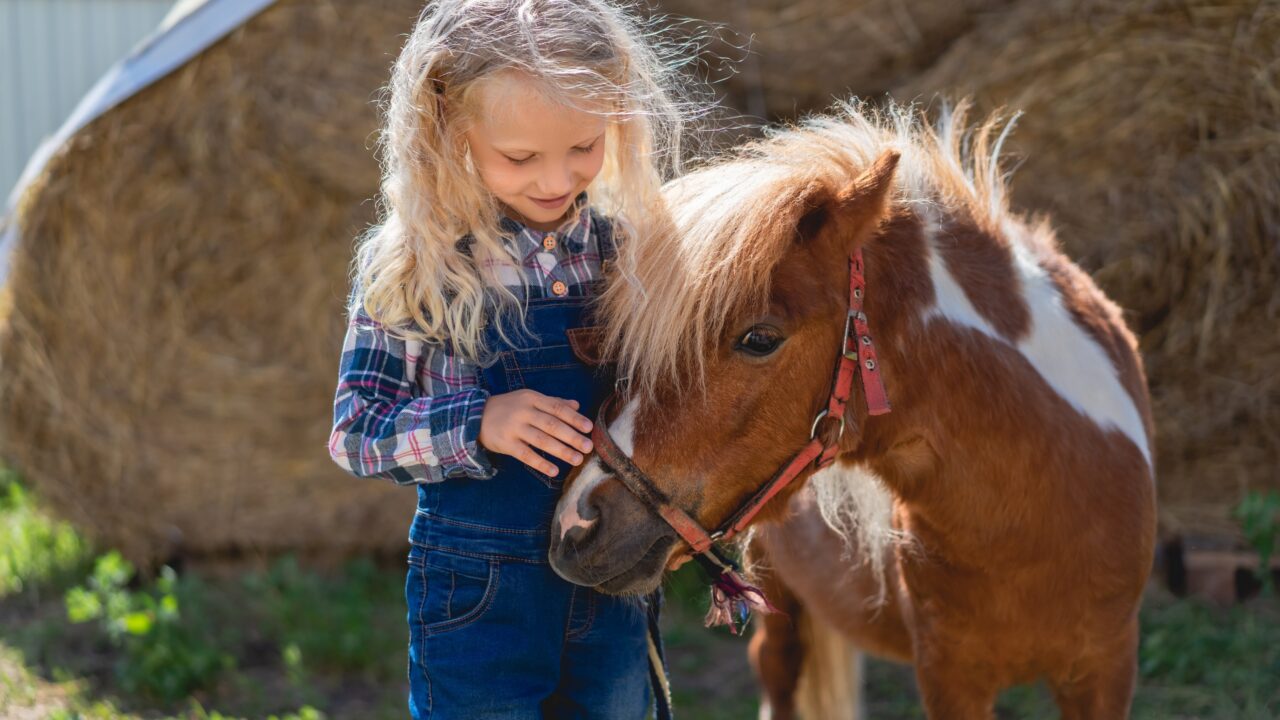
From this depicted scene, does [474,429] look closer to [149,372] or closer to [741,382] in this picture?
[741,382]

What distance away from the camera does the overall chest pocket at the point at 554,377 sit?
64.6 inches

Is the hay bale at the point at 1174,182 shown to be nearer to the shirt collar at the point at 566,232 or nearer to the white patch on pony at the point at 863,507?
the white patch on pony at the point at 863,507

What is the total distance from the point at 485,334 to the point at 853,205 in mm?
555

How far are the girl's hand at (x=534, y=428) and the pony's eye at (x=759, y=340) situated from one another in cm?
24

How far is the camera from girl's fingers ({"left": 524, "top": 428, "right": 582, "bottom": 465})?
150cm

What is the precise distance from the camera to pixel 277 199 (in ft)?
12.0

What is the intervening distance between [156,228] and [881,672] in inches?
105

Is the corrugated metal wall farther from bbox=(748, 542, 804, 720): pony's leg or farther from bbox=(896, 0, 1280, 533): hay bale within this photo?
bbox=(748, 542, 804, 720): pony's leg

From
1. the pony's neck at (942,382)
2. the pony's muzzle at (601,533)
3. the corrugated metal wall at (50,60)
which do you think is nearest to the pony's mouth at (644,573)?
the pony's muzzle at (601,533)

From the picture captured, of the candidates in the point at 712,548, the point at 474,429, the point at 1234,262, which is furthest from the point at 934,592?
the point at 1234,262

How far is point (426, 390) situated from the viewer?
1.68 m

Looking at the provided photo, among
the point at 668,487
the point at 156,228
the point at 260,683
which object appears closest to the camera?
the point at 668,487

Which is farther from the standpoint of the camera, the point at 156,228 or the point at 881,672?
the point at 156,228

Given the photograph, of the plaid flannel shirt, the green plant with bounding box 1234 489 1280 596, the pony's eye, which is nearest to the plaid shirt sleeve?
the plaid flannel shirt
